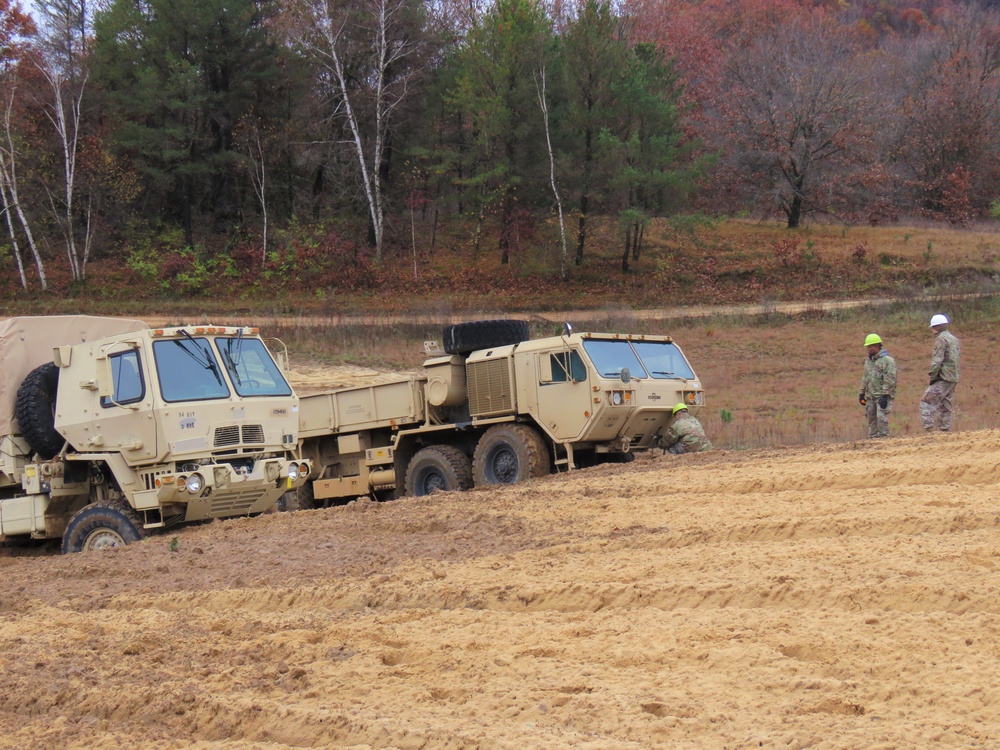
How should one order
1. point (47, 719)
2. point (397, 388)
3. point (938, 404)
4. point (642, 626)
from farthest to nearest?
point (397, 388) → point (938, 404) → point (642, 626) → point (47, 719)

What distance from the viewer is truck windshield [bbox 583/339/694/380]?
15.3 m

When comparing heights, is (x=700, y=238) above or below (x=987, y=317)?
above

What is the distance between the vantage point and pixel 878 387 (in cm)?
1534

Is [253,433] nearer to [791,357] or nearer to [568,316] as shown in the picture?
[791,357]

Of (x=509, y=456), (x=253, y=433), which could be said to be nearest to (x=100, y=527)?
(x=253, y=433)

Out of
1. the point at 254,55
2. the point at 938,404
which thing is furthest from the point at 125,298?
the point at 938,404

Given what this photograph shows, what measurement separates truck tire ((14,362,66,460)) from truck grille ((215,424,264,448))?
2.11 metres

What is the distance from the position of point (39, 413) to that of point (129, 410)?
1.53 m

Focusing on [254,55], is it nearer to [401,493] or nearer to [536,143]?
[536,143]

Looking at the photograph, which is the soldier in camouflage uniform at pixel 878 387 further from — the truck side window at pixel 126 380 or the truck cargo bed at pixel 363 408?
the truck side window at pixel 126 380

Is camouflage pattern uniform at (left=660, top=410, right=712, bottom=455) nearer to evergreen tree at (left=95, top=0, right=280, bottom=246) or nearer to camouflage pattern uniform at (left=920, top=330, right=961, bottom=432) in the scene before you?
camouflage pattern uniform at (left=920, top=330, right=961, bottom=432)

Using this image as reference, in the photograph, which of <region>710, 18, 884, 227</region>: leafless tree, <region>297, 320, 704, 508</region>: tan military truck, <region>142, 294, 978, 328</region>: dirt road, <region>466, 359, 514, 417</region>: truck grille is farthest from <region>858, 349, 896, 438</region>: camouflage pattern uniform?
<region>710, 18, 884, 227</region>: leafless tree

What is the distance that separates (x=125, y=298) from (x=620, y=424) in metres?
30.9

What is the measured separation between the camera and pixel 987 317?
31.0 meters
